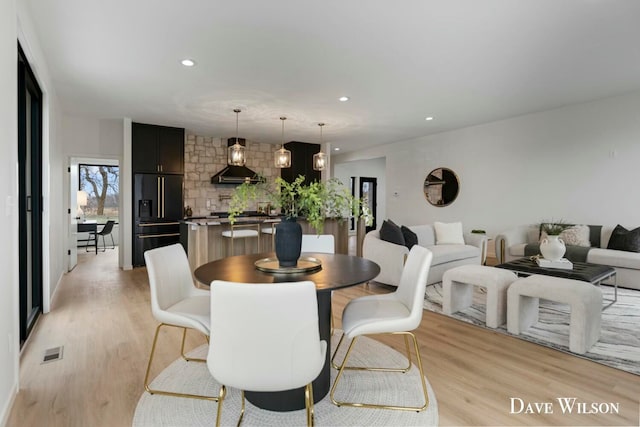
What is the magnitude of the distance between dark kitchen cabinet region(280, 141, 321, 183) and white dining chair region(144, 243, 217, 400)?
5643 mm

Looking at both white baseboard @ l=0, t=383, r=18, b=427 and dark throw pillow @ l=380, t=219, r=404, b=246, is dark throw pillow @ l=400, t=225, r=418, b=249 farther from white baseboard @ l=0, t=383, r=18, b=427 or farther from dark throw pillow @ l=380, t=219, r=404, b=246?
white baseboard @ l=0, t=383, r=18, b=427

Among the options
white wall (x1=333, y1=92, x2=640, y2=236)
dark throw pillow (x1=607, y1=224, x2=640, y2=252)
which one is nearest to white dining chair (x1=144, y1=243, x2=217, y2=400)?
dark throw pillow (x1=607, y1=224, x2=640, y2=252)

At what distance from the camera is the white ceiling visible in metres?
2.55

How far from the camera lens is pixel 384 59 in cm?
338

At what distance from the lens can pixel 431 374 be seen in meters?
2.24

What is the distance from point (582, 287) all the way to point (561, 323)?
68 centimetres

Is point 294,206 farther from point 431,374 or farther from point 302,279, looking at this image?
point 431,374

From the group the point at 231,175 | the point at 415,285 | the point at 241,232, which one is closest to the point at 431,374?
the point at 415,285

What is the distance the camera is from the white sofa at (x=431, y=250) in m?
4.21

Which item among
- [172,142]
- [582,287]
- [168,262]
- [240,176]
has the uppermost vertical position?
[172,142]

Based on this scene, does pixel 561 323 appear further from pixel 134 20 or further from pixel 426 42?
pixel 134 20

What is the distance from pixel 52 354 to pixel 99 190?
25.2 ft

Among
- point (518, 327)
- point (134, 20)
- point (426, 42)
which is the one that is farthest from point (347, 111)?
point (518, 327)

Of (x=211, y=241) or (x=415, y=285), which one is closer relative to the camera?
(x=415, y=285)
